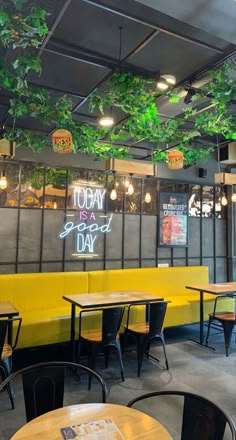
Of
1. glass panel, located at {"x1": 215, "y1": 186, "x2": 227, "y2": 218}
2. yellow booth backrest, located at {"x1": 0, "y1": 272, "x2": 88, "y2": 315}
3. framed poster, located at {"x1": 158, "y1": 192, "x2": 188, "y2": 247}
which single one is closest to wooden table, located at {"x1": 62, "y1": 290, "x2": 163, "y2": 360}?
yellow booth backrest, located at {"x1": 0, "y1": 272, "x2": 88, "y2": 315}

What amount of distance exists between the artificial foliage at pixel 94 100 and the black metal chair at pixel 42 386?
257cm

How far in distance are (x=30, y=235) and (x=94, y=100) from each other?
105 inches

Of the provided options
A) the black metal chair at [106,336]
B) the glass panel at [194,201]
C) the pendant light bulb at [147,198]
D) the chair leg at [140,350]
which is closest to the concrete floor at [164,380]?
the chair leg at [140,350]

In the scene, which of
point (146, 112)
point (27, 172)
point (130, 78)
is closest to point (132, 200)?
point (27, 172)

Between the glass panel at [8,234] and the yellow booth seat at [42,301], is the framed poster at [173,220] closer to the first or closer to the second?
the yellow booth seat at [42,301]

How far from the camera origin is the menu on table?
55.1 inches

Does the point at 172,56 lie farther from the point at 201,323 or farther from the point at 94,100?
the point at 201,323

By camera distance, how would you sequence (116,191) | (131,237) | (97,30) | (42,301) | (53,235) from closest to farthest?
(97,30), (42,301), (53,235), (116,191), (131,237)

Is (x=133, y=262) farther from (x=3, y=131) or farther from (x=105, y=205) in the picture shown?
(x=3, y=131)

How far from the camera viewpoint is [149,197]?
664 centimetres

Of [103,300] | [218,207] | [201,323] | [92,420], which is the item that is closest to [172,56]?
[103,300]

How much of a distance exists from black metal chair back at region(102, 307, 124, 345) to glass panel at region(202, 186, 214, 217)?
4324 millimetres

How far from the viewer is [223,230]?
757 cm

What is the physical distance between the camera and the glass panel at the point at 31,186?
17.8 ft
